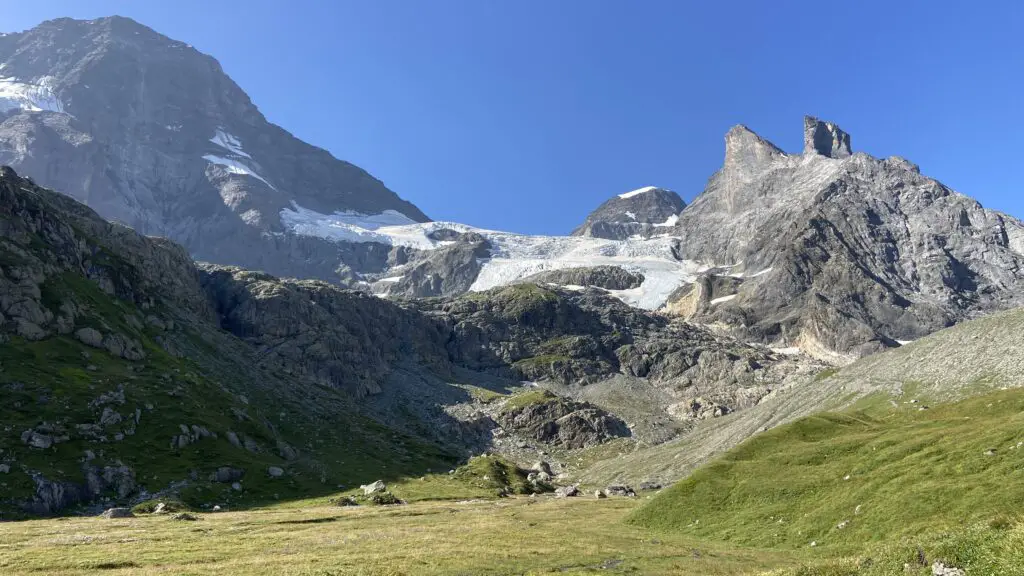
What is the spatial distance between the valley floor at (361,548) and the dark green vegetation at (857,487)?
4.75 m

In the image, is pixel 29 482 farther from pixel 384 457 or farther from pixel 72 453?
pixel 384 457

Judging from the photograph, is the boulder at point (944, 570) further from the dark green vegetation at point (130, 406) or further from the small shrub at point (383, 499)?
the dark green vegetation at point (130, 406)

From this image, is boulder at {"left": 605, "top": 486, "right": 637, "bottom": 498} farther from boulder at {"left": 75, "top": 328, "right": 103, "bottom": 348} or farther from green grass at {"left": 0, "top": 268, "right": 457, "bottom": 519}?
boulder at {"left": 75, "top": 328, "right": 103, "bottom": 348}

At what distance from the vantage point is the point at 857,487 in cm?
4975

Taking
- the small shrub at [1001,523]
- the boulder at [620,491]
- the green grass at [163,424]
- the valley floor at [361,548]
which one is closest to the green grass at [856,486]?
the valley floor at [361,548]

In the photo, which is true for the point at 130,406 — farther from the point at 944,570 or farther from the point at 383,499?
the point at 944,570

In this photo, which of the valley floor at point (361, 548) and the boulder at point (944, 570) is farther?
the valley floor at point (361, 548)

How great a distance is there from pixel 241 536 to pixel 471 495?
6372 centimetres

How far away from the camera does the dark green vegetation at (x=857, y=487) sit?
40.5 metres

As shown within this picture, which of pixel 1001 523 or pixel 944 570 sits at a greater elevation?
pixel 1001 523

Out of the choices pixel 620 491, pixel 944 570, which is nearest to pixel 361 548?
pixel 944 570

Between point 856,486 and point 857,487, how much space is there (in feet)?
1.55

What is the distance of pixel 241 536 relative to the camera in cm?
5378

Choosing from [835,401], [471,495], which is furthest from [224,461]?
[835,401]
